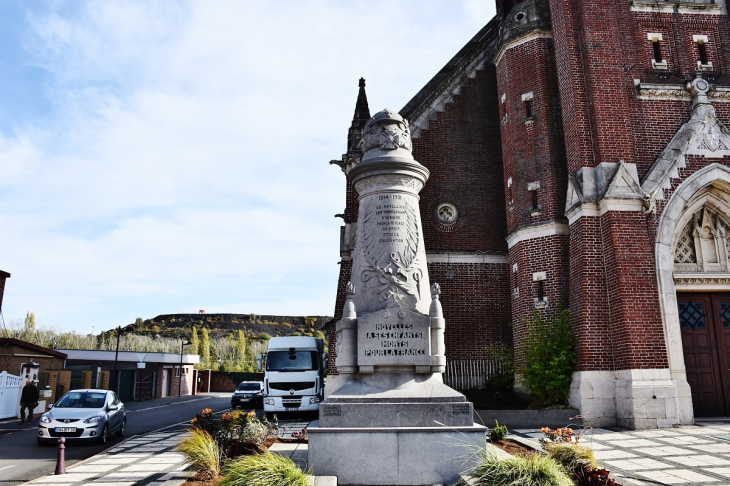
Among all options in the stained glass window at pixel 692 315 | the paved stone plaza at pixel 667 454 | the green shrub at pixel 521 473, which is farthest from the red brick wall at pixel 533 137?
the green shrub at pixel 521 473

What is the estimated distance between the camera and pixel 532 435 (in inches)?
473

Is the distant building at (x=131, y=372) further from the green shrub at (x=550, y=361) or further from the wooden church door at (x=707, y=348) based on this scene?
the wooden church door at (x=707, y=348)

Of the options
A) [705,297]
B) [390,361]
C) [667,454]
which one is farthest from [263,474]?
[705,297]

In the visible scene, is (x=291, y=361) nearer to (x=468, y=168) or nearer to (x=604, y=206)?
(x=468, y=168)

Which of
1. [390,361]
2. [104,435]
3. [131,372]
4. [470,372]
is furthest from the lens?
[131,372]

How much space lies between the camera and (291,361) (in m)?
21.2

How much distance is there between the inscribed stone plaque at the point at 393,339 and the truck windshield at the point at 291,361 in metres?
13.4

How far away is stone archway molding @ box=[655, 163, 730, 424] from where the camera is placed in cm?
1345

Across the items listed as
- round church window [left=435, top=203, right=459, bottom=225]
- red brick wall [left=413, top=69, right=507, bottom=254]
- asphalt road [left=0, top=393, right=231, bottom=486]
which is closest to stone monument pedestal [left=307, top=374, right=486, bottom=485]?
asphalt road [left=0, top=393, right=231, bottom=486]

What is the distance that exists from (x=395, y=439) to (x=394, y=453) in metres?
0.17

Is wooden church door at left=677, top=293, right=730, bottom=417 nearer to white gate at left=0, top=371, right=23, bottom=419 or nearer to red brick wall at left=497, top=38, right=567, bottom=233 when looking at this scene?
red brick wall at left=497, top=38, right=567, bottom=233

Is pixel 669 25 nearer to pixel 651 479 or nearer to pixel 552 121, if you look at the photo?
pixel 552 121

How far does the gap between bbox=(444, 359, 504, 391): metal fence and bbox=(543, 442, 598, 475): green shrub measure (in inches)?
444

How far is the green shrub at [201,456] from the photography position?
7.38 m
